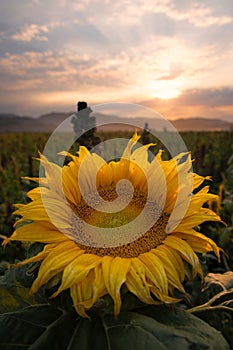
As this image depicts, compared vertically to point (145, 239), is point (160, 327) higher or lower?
lower

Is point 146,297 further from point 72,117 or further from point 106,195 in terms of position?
point 72,117

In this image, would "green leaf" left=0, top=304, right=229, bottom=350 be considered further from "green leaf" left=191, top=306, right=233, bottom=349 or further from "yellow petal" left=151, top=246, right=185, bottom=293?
"green leaf" left=191, top=306, right=233, bottom=349

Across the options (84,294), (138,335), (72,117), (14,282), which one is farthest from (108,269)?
(72,117)

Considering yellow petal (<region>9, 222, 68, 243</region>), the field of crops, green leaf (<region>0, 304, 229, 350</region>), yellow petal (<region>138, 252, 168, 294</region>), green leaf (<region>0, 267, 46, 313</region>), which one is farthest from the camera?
the field of crops

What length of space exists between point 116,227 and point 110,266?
0.35 meters

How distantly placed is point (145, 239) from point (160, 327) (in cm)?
41

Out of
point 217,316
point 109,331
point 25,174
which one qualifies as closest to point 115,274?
point 109,331

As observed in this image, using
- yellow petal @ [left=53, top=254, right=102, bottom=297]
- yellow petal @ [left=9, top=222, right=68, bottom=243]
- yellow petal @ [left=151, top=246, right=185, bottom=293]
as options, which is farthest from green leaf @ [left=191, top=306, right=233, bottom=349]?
yellow petal @ [left=9, top=222, right=68, bottom=243]

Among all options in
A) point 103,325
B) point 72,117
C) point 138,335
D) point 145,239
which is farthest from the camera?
point 72,117

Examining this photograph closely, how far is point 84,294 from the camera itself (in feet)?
4.54

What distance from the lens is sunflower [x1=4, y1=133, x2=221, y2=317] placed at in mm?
1394

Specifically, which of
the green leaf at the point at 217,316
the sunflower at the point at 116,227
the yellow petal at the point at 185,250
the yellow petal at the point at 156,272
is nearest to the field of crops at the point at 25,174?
the sunflower at the point at 116,227

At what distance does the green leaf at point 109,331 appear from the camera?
1.29 m

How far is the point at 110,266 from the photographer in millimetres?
1428
